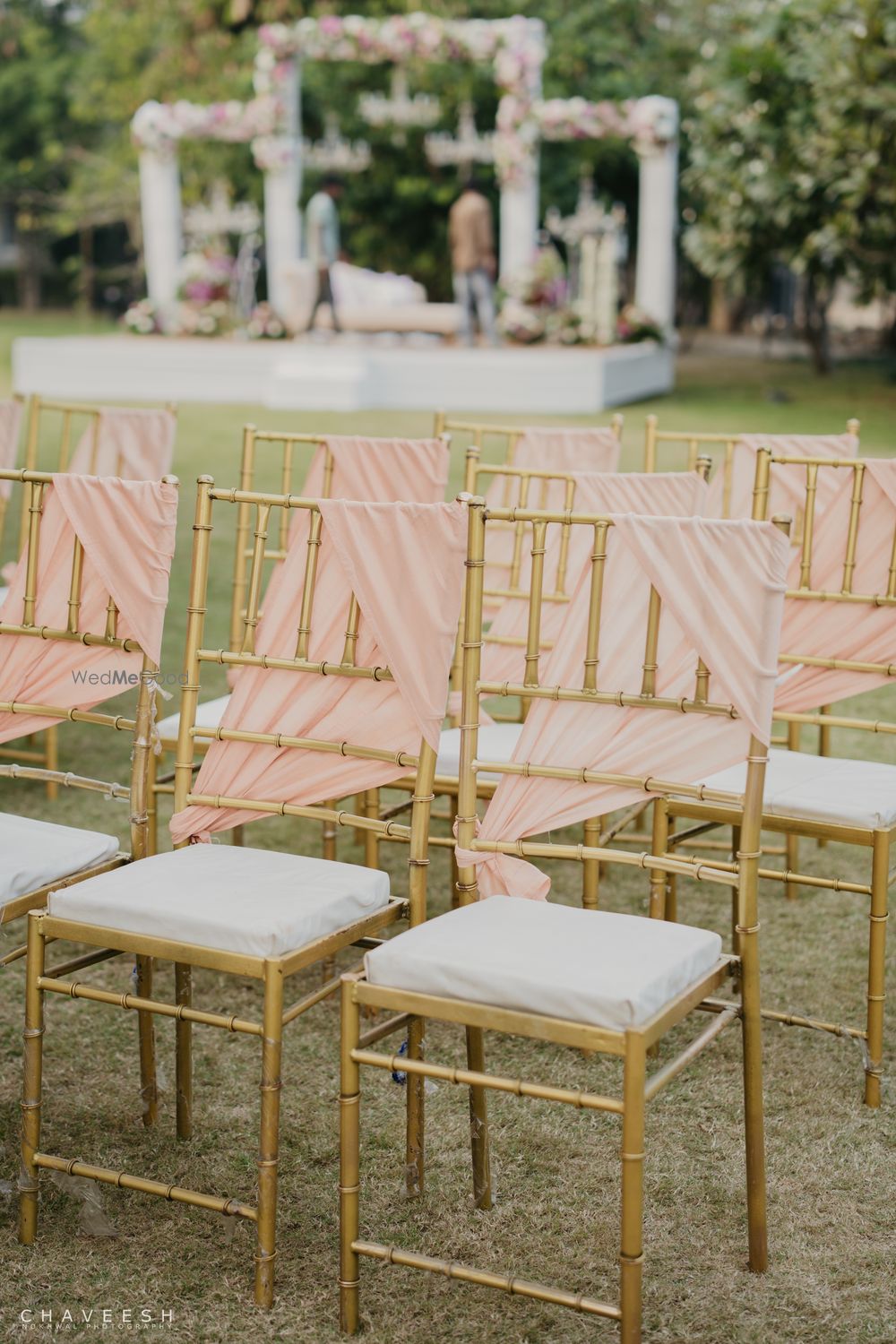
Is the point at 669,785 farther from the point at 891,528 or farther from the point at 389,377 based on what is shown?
the point at 389,377

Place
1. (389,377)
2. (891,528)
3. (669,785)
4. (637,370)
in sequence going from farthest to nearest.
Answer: (637,370) → (389,377) → (891,528) → (669,785)

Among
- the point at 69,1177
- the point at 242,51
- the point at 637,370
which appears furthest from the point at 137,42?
the point at 69,1177

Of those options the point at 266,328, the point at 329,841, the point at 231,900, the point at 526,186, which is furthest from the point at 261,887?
the point at 526,186

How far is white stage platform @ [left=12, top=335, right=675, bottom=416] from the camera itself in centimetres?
1223

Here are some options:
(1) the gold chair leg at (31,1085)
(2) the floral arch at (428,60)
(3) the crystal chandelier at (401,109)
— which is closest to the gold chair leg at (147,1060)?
(1) the gold chair leg at (31,1085)

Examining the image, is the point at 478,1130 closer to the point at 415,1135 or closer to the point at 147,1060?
the point at 415,1135

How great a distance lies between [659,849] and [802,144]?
9876mm

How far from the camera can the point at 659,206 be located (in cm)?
1441

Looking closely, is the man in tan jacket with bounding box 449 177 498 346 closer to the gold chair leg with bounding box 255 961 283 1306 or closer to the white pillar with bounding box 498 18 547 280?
the white pillar with bounding box 498 18 547 280

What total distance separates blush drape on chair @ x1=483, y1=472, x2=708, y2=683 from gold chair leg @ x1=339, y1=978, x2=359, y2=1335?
1.03 m

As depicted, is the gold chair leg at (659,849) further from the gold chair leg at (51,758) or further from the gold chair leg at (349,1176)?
the gold chair leg at (51,758)

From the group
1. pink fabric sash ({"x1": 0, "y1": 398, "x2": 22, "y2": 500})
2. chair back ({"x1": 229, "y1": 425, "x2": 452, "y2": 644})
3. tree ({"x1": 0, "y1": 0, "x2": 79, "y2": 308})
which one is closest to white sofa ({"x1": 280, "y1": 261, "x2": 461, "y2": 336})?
pink fabric sash ({"x1": 0, "y1": 398, "x2": 22, "y2": 500})

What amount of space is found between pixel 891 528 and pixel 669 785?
1.23m

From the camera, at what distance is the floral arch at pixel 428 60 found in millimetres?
13664
